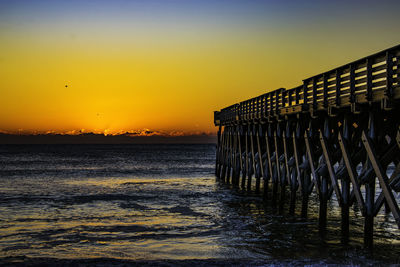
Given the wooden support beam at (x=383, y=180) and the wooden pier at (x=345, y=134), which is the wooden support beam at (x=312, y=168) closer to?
the wooden pier at (x=345, y=134)

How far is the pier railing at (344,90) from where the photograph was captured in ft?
30.5

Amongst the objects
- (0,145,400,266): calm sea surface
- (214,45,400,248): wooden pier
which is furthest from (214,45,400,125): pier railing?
(0,145,400,266): calm sea surface

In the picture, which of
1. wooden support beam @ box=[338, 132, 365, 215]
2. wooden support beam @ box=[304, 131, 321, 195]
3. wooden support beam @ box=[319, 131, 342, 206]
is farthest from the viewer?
wooden support beam @ box=[304, 131, 321, 195]

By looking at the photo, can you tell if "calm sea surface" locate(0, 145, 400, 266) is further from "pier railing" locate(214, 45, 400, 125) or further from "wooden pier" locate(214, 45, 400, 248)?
"pier railing" locate(214, 45, 400, 125)

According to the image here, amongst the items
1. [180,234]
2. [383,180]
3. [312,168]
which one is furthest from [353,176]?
[180,234]

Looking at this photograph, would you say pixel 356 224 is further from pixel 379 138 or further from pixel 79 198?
pixel 79 198

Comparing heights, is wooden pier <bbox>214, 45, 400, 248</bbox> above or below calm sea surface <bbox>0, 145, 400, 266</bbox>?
above

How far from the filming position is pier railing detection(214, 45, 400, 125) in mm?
9305

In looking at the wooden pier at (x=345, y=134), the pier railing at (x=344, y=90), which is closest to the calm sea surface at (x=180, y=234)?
the wooden pier at (x=345, y=134)

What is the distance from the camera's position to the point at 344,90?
1151 centimetres

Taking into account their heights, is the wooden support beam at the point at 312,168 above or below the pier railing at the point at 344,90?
below

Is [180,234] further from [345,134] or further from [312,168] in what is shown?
[345,134]

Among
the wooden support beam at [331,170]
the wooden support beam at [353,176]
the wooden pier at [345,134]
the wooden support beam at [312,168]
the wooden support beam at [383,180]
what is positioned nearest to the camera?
the wooden support beam at [383,180]

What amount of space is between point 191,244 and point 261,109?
30.3 feet
